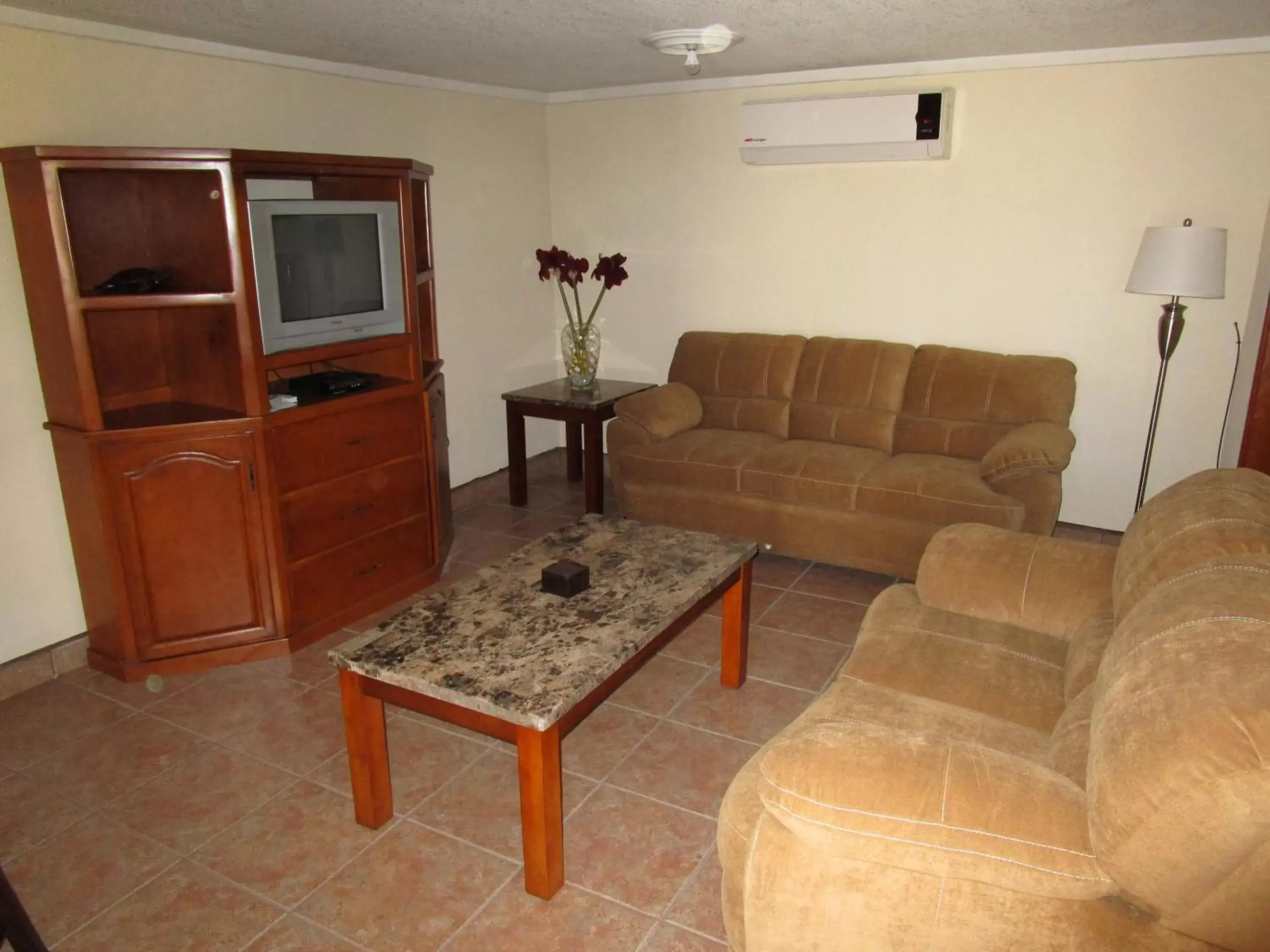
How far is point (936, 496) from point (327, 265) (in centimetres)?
250

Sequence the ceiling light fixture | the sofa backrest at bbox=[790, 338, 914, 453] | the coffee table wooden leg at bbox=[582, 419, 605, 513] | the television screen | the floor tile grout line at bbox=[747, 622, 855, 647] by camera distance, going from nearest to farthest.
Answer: the television screen < the ceiling light fixture < the floor tile grout line at bbox=[747, 622, 855, 647] < the sofa backrest at bbox=[790, 338, 914, 453] < the coffee table wooden leg at bbox=[582, 419, 605, 513]

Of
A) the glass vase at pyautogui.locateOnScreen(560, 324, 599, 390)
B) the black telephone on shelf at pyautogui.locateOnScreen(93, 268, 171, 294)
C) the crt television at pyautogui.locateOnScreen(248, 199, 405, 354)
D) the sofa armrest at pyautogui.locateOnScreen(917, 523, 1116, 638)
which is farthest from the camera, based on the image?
the glass vase at pyautogui.locateOnScreen(560, 324, 599, 390)

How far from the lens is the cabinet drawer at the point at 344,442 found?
3090 millimetres

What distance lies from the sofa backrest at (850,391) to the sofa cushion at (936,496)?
0.40 m

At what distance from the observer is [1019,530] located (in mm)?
3482

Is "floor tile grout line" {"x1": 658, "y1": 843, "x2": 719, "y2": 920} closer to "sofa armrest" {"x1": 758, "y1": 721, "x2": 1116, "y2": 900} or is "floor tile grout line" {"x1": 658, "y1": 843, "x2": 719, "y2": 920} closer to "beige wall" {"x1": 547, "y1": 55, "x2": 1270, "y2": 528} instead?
"sofa armrest" {"x1": 758, "y1": 721, "x2": 1116, "y2": 900}

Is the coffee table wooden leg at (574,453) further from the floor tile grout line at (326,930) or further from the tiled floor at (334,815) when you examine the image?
the floor tile grout line at (326,930)

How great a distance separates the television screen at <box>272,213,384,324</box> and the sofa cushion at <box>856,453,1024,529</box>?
2.14m

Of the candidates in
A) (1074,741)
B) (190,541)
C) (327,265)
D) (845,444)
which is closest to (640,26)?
(327,265)

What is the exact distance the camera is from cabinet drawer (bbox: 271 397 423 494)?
3.09 m

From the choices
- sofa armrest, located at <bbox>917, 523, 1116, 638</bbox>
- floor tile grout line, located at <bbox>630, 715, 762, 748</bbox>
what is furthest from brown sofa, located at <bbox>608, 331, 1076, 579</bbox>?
floor tile grout line, located at <bbox>630, 715, 762, 748</bbox>

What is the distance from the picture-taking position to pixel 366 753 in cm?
220

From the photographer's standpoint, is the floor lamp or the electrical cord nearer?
the floor lamp

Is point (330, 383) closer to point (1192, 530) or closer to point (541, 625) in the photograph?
point (541, 625)
